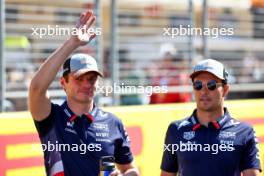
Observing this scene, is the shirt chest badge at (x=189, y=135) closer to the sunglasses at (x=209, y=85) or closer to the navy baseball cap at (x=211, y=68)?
the sunglasses at (x=209, y=85)

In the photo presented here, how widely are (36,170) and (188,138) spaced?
185 cm

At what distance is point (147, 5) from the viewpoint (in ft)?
38.2

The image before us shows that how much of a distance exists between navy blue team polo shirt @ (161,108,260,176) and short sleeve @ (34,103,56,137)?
905 mm

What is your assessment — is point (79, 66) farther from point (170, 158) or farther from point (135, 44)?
point (135, 44)

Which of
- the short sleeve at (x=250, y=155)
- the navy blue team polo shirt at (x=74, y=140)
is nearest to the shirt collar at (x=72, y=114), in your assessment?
the navy blue team polo shirt at (x=74, y=140)

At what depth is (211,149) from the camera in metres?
5.07

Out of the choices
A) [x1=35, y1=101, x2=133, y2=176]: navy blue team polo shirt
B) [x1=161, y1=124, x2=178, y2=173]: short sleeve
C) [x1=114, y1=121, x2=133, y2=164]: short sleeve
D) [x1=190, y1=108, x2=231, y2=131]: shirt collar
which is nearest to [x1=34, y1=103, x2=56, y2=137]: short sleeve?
[x1=35, y1=101, x2=133, y2=176]: navy blue team polo shirt

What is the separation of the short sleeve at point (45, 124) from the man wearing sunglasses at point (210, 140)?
90cm

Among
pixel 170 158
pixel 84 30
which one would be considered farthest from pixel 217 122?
pixel 84 30

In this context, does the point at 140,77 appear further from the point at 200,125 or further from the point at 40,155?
the point at 200,125

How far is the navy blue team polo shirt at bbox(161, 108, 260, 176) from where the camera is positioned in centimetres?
504

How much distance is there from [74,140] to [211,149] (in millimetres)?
987

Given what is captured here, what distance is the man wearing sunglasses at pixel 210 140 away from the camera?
16.6ft

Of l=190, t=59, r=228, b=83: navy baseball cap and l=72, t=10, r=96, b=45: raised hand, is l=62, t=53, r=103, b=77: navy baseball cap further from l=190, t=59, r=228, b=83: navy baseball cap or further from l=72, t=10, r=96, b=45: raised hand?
l=190, t=59, r=228, b=83: navy baseball cap
